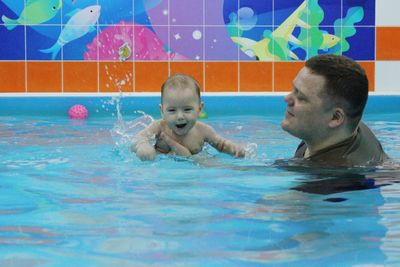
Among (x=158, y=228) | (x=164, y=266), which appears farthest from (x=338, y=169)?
(x=164, y=266)

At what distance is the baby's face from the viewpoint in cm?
446

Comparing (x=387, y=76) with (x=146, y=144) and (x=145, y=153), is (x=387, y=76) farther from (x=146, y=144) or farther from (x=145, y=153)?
(x=145, y=153)

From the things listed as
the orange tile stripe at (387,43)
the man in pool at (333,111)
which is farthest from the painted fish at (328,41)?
the man in pool at (333,111)

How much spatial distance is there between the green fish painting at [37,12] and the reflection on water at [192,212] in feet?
16.1

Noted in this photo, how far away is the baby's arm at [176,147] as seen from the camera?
460cm

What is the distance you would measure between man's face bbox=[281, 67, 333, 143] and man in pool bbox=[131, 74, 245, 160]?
108 centimetres

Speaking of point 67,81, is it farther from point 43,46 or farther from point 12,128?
point 12,128

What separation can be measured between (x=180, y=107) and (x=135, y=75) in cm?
497

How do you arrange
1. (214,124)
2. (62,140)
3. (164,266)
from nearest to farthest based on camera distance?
(164,266) < (62,140) < (214,124)

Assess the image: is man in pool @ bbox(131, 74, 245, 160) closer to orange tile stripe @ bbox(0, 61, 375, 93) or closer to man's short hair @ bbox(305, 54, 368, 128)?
man's short hair @ bbox(305, 54, 368, 128)

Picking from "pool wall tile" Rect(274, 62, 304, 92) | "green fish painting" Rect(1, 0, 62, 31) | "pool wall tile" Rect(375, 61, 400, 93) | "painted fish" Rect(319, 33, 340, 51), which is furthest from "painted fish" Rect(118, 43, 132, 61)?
"pool wall tile" Rect(375, 61, 400, 93)

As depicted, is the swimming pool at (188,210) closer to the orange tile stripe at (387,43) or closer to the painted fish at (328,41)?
the painted fish at (328,41)

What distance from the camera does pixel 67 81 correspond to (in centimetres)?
928

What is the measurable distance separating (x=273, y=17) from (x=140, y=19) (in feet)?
5.28
